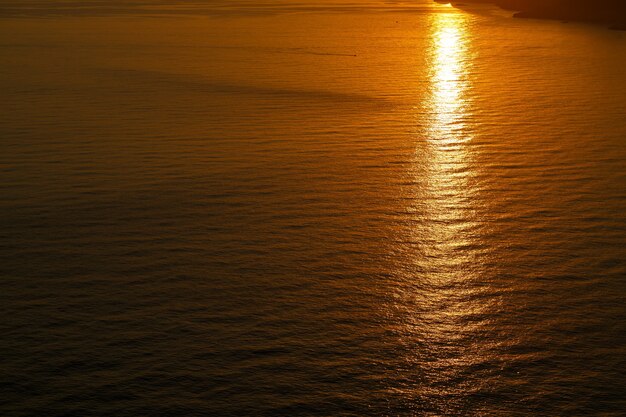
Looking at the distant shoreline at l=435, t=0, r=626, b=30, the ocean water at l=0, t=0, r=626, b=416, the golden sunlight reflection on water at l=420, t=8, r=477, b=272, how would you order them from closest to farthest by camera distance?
the ocean water at l=0, t=0, r=626, b=416 → the golden sunlight reflection on water at l=420, t=8, r=477, b=272 → the distant shoreline at l=435, t=0, r=626, b=30

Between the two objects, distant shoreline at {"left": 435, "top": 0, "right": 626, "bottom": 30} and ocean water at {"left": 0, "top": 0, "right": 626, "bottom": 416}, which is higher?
ocean water at {"left": 0, "top": 0, "right": 626, "bottom": 416}

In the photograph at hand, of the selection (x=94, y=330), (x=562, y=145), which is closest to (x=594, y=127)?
(x=562, y=145)

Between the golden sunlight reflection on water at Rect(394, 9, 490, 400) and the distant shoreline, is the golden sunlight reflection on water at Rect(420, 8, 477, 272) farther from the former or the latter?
the distant shoreline

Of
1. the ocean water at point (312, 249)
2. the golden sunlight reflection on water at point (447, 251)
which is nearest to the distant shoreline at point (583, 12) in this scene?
the ocean water at point (312, 249)

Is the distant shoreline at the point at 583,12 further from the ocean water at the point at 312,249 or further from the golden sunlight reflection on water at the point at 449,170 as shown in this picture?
the ocean water at the point at 312,249

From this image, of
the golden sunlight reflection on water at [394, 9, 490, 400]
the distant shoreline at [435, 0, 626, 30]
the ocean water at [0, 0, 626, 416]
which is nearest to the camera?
the ocean water at [0, 0, 626, 416]

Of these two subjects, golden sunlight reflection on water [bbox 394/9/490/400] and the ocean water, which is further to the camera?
golden sunlight reflection on water [bbox 394/9/490/400]

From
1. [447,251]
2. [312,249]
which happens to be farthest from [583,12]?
[312,249]

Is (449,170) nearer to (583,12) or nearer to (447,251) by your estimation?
(447,251)

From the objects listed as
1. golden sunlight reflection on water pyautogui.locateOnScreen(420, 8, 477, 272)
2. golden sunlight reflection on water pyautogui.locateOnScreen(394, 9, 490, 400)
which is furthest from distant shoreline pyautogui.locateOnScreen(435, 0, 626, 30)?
golden sunlight reflection on water pyautogui.locateOnScreen(394, 9, 490, 400)
